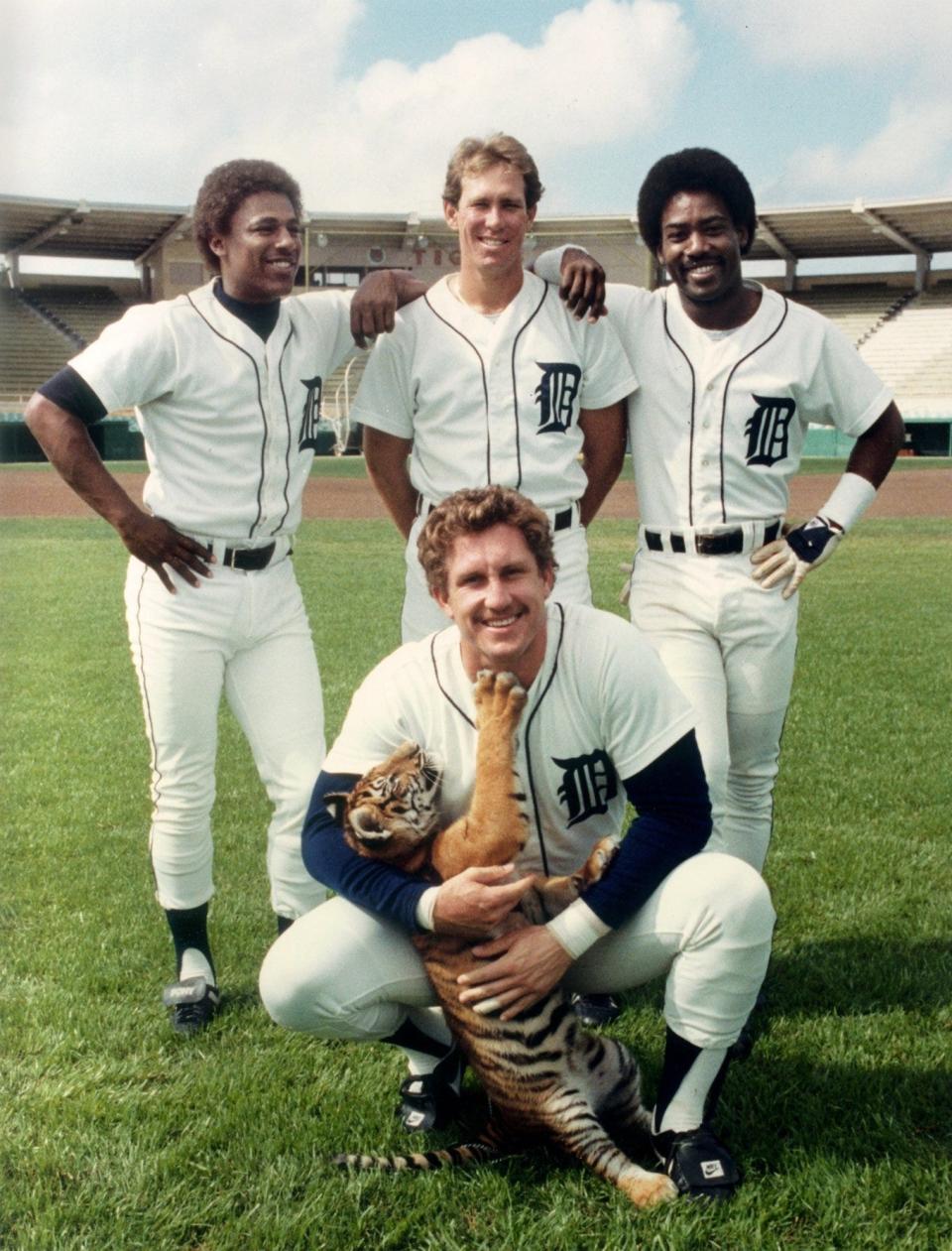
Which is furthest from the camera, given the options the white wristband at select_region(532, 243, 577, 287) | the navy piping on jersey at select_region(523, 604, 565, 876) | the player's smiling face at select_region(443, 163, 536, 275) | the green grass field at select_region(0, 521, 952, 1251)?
the white wristband at select_region(532, 243, 577, 287)

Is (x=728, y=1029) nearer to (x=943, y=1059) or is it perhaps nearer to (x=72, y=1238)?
(x=943, y=1059)

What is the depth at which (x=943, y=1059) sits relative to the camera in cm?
289

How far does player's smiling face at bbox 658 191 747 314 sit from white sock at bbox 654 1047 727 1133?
1796 millimetres

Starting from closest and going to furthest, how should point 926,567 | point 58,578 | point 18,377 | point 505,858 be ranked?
point 505,858
point 58,578
point 926,567
point 18,377

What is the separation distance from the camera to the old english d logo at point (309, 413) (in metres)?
3.41

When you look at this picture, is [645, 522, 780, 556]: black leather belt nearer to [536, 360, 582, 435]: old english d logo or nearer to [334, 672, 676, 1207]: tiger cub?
[536, 360, 582, 435]: old english d logo

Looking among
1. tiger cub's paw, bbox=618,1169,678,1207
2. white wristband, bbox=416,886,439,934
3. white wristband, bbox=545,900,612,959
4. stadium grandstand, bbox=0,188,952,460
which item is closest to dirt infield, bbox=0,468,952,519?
stadium grandstand, bbox=0,188,952,460

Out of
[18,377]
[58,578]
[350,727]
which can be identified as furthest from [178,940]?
[18,377]

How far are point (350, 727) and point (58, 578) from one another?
958 cm

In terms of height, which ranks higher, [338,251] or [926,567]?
[338,251]

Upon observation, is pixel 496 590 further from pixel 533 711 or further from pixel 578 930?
pixel 578 930

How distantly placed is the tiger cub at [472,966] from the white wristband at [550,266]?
55.4 inches

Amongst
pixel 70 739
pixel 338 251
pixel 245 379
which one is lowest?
pixel 70 739

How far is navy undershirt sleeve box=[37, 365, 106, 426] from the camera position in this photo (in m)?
3.07
